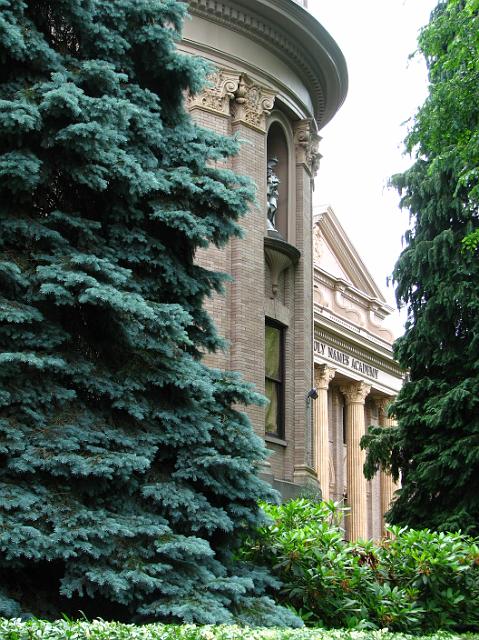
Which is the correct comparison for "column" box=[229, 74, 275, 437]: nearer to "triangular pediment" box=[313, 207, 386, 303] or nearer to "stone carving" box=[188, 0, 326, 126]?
"stone carving" box=[188, 0, 326, 126]

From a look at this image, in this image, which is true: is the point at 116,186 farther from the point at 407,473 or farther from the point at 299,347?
the point at 407,473

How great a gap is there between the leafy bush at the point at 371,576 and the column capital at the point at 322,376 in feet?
111

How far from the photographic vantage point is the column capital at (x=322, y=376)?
4741 centimetres

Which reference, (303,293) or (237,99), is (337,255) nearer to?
(303,293)

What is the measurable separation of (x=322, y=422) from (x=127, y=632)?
40.2 m

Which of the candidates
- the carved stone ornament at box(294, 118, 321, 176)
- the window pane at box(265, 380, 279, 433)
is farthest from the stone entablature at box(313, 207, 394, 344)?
the window pane at box(265, 380, 279, 433)

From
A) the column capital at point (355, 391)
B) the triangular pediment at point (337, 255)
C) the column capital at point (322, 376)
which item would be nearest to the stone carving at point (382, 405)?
the column capital at point (355, 391)

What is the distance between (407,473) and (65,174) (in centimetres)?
1603

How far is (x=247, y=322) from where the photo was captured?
21875mm

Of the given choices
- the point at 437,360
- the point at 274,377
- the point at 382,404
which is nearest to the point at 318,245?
the point at 382,404

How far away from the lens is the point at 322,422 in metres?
47.7

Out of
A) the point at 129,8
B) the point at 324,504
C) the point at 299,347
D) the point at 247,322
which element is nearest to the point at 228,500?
the point at 324,504

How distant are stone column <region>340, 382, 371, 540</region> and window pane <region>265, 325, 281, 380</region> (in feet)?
84.7

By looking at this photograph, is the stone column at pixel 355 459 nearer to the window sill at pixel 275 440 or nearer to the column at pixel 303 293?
the column at pixel 303 293
